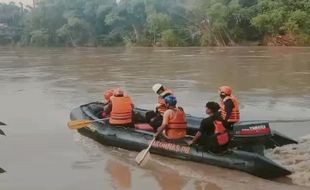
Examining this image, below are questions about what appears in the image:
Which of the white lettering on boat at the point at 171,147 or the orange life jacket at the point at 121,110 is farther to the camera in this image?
the orange life jacket at the point at 121,110

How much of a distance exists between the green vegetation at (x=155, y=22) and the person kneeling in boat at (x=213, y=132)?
3899 cm

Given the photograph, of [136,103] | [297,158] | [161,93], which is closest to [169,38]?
[136,103]

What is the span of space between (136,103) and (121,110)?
17.0ft

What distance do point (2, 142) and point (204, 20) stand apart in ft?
147

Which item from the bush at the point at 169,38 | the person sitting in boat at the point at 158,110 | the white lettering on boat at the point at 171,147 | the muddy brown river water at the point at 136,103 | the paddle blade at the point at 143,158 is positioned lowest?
the bush at the point at 169,38

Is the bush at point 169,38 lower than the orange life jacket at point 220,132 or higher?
lower

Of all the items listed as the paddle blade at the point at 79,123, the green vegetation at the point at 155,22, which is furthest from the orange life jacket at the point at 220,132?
the green vegetation at the point at 155,22

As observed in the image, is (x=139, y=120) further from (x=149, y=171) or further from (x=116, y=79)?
(x=116, y=79)

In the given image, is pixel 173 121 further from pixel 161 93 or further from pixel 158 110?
pixel 158 110

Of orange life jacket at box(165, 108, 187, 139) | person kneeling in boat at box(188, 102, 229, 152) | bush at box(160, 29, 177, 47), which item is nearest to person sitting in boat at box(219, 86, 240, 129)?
orange life jacket at box(165, 108, 187, 139)

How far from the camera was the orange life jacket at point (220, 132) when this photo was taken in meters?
7.46

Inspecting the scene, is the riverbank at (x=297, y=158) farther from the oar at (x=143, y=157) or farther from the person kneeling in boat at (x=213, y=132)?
the oar at (x=143, y=157)

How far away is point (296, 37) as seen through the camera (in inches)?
1774

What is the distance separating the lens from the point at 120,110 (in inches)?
365
